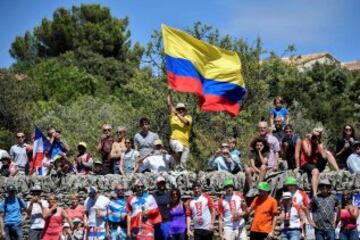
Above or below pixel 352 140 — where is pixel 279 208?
below

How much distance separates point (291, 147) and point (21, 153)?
23.5ft

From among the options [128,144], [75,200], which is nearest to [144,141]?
[128,144]

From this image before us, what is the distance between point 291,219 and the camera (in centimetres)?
1411

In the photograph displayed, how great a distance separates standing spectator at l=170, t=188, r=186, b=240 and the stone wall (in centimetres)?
144

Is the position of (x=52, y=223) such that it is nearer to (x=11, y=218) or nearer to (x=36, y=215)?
(x=36, y=215)

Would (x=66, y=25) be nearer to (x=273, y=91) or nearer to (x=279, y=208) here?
(x=273, y=91)

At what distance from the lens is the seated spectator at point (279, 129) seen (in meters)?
16.4

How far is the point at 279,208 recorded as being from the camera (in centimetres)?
1570

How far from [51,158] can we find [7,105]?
969 inches

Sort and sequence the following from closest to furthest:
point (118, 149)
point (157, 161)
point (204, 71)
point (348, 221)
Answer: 1. point (348, 221)
2. point (204, 71)
3. point (157, 161)
4. point (118, 149)

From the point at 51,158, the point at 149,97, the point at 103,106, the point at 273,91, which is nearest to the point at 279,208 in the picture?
the point at 51,158

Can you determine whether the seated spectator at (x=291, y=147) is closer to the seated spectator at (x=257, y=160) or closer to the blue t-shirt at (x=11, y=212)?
the seated spectator at (x=257, y=160)

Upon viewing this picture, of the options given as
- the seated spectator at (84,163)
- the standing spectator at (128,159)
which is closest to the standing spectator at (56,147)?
the seated spectator at (84,163)

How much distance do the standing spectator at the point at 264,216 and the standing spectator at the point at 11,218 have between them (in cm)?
587
